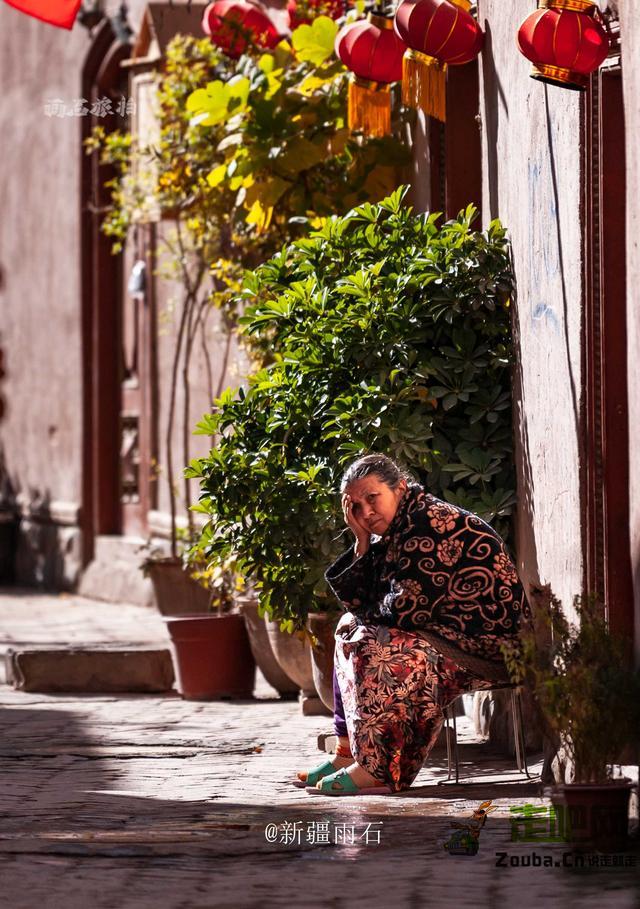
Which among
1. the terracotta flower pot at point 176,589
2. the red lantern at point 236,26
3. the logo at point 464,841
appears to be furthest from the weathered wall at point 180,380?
the logo at point 464,841

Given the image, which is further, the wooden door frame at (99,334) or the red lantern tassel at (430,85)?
the wooden door frame at (99,334)

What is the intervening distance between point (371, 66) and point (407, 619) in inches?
141

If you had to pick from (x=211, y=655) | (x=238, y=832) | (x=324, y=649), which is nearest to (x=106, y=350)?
(x=211, y=655)

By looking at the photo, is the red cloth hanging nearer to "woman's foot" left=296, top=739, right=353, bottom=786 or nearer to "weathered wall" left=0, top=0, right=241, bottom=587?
"woman's foot" left=296, top=739, right=353, bottom=786

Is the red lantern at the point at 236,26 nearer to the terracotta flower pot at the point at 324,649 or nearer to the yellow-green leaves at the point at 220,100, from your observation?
the yellow-green leaves at the point at 220,100

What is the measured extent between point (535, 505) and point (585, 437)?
868 mm

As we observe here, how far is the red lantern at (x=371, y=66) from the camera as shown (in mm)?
9508

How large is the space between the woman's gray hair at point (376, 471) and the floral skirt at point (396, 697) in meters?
0.59

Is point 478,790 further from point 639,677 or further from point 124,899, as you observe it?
point 124,899

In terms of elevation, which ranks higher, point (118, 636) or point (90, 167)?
point (90, 167)

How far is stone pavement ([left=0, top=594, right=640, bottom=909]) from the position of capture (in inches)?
209

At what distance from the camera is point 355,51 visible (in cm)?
952

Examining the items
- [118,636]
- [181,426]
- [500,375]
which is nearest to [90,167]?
[181,426]

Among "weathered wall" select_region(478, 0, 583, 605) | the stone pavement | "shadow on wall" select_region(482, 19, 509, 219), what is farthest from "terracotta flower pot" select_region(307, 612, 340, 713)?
"shadow on wall" select_region(482, 19, 509, 219)
